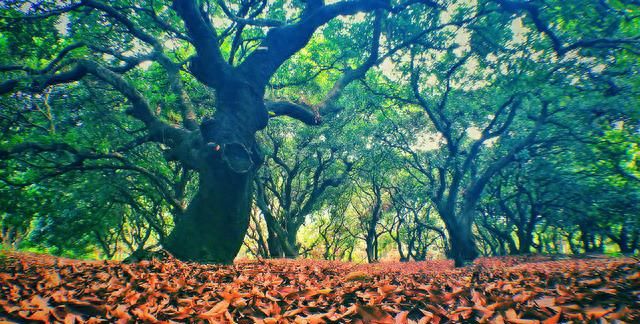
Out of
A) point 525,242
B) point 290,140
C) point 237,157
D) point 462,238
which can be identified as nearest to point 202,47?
point 237,157

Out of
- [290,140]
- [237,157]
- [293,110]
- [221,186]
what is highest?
[290,140]

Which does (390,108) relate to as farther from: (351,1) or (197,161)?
(197,161)

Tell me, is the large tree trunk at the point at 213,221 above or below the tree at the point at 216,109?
below

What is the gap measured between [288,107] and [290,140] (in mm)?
11389

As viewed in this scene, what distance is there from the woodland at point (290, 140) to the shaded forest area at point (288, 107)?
0.07m

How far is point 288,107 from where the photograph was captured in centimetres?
684

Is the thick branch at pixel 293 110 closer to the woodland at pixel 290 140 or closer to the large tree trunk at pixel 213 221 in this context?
the woodland at pixel 290 140

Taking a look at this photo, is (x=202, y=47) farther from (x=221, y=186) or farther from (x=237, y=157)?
(x=221, y=186)

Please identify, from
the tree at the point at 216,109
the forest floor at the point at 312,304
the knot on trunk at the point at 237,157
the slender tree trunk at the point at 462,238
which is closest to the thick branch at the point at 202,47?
the tree at the point at 216,109

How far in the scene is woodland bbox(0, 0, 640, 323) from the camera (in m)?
1.91

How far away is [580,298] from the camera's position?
5.44 ft

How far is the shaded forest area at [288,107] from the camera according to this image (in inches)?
225

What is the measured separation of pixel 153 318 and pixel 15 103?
10873mm

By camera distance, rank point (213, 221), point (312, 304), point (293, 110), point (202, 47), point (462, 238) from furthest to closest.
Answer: point (462, 238)
point (293, 110)
point (202, 47)
point (213, 221)
point (312, 304)
